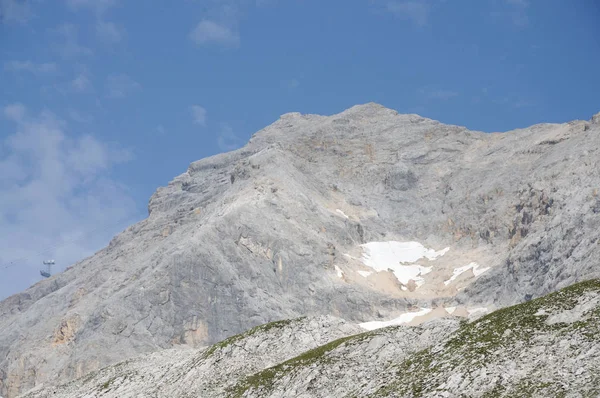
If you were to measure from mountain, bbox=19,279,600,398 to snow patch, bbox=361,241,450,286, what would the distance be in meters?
111

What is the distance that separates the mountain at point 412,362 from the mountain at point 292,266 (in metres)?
62.5

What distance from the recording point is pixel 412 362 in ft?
156

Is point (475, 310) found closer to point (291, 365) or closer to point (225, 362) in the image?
point (225, 362)

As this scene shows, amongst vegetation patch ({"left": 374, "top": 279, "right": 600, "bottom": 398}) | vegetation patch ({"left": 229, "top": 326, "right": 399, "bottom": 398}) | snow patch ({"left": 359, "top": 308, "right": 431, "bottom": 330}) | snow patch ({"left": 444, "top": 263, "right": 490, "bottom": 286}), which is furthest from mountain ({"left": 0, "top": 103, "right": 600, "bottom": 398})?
vegetation patch ({"left": 374, "top": 279, "right": 600, "bottom": 398})

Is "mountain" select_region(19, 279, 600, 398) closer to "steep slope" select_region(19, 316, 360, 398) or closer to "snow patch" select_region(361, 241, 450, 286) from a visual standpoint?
"steep slope" select_region(19, 316, 360, 398)

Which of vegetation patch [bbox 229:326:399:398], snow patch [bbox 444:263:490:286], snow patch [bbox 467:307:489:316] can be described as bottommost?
vegetation patch [bbox 229:326:399:398]

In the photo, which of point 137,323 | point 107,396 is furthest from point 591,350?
point 137,323

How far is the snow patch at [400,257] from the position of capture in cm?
17588

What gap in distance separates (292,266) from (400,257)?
32.7 m

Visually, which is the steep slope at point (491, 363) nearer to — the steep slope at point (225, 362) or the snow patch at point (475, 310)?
the steep slope at point (225, 362)

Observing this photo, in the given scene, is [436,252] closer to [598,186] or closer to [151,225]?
[598,186]

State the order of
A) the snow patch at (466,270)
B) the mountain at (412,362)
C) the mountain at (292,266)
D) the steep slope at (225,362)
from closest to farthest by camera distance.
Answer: the mountain at (412,362)
the steep slope at (225,362)
the mountain at (292,266)
the snow patch at (466,270)

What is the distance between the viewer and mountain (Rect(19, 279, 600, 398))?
39344 millimetres

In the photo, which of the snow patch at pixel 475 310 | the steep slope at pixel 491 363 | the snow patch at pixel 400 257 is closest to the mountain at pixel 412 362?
the steep slope at pixel 491 363
